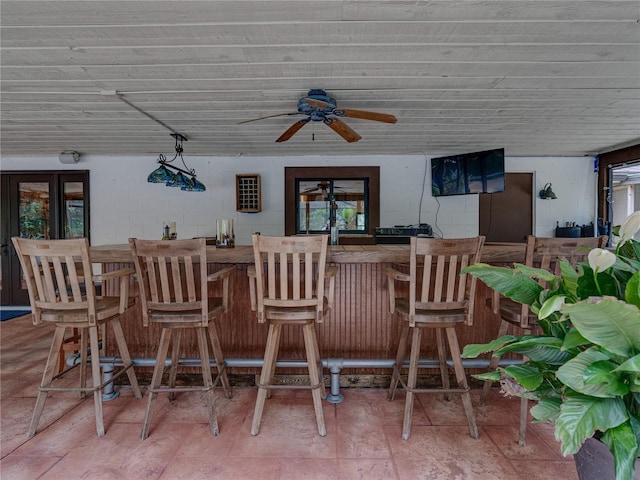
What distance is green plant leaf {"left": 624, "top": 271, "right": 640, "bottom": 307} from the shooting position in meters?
0.88

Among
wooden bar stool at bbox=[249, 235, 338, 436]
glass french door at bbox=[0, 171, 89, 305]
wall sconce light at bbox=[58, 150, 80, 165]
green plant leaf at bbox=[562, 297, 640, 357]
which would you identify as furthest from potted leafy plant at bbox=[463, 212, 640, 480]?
glass french door at bbox=[0, 171, 89, 305]

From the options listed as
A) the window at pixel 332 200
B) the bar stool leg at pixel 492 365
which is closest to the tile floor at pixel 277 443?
the bar stool leg at pixel 492 365

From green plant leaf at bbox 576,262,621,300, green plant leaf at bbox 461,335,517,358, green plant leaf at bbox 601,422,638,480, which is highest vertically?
green plant leaf at bbox 576,262,621,300

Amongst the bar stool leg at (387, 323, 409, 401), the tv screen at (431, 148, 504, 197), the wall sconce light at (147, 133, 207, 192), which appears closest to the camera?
the bar stool leg at (387, 323, 409, 401)

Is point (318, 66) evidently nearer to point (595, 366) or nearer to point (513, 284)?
point (513, 284)

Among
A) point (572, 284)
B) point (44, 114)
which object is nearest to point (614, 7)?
point (572, 284)

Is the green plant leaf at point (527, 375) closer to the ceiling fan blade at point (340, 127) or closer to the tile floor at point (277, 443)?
the tile floor at point (277, 443)

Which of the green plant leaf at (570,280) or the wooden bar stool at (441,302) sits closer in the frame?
the green plant leaf at (570,280)

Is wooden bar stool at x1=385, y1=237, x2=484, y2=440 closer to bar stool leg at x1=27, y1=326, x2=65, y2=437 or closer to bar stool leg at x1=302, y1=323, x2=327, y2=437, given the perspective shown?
bar stool leg at x1=302, y1=323, x2=327, y2=437

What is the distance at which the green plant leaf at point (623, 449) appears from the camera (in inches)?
31.7

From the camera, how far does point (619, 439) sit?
0.83 m

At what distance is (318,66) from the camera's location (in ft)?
7.45

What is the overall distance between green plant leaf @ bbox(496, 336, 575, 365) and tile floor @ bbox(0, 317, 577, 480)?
1003 millimetres

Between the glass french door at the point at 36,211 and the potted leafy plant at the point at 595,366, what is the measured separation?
6.04m
